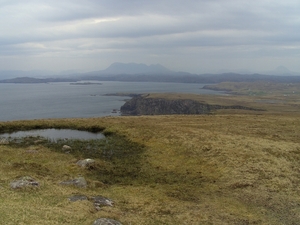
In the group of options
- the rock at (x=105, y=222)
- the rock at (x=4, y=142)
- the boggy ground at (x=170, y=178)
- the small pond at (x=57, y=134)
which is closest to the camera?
the rock at (x=105, y=222)

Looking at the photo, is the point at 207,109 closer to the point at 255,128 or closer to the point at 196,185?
the point at 255,128

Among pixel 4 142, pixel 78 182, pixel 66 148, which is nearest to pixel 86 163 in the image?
pixel 78 182

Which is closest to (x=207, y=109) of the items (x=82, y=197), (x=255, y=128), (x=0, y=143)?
(x=255, y=128)

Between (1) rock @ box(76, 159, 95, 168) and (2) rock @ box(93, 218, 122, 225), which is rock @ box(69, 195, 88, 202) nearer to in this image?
(2) rock @ box(93, 218, 122, 225)

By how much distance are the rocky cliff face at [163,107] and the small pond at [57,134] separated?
343 ft

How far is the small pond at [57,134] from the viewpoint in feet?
127

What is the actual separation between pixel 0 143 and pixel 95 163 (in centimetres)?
1575

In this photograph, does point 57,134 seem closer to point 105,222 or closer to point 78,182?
point 78,182

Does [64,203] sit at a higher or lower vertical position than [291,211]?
higher

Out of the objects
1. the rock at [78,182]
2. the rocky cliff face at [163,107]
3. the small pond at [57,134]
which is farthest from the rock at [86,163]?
the rocky cliff face at [163,107]

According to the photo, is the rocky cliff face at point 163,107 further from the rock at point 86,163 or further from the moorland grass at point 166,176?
the rock at point 86,163

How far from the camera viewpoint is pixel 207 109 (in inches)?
5502

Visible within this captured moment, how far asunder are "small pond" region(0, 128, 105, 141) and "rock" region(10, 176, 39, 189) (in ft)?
59.4

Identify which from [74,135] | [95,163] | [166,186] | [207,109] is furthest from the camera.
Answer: [207,109]
